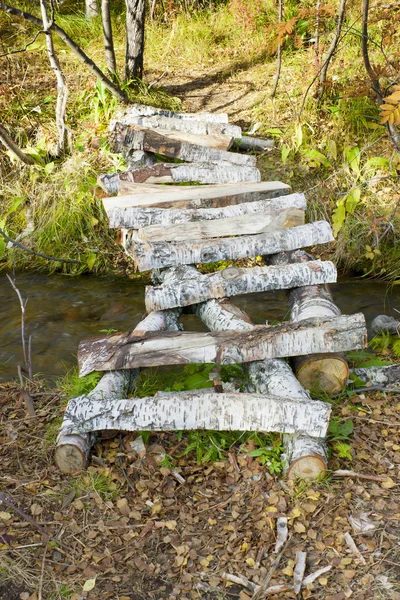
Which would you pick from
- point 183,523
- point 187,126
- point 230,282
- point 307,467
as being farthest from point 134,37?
point 183,523

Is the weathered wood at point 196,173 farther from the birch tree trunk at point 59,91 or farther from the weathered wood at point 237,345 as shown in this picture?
the weathered wood at point 237,345

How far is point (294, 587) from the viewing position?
3004 mm

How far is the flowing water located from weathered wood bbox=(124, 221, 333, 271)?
0.80 meters

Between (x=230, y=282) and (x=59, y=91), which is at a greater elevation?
(x=59, y=91)

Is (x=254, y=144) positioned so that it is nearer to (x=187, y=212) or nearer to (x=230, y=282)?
(x=187, y=212)

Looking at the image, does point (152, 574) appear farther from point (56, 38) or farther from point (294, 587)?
point (56, 38)

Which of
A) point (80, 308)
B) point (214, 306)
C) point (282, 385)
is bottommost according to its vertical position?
point (80, 308)

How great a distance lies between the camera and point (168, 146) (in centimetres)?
729

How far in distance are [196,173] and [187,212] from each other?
45.2 inches

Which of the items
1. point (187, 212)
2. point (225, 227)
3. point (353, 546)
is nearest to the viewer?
point (353, 546)

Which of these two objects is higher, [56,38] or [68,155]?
[56,38]

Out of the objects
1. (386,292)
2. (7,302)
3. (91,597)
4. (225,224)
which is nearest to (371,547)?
(91,597)

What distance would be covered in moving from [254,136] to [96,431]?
548 centimetres

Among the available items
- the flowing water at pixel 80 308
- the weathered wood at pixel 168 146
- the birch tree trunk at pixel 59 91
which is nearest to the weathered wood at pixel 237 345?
the flowing water at pixel 80 308
